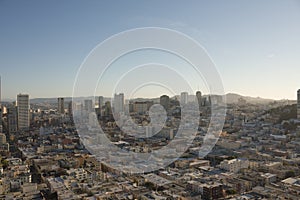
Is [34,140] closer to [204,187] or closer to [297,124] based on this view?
[204,187]

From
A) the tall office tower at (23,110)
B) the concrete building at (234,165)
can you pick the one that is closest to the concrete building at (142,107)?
the concrete building at (234,165)

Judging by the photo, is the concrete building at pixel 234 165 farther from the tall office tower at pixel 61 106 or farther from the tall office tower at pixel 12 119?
the tall office tower at pixel 61 106

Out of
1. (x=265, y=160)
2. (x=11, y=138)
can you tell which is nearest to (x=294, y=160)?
(x=265, y=160)

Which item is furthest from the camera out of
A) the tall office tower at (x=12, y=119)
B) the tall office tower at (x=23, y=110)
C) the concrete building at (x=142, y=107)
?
the tall office tower at (x=23, y=110)

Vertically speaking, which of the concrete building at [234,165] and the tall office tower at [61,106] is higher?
the tall office tower at [61,106]

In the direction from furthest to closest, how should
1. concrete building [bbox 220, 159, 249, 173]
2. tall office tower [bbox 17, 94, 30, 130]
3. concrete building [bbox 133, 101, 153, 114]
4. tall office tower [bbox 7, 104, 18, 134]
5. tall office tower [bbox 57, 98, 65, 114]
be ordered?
1. tall office tower [bbox 57, 98, 65, 114]
2. tall office tower [bbox 17, 94, 30, 130]
3. tall office tower [bbox 7, 104, 18, 134]
4. concrete building [bbox 133, 101, 153, 114]
5. concrete building [bbox 220, 159, 249, 173]

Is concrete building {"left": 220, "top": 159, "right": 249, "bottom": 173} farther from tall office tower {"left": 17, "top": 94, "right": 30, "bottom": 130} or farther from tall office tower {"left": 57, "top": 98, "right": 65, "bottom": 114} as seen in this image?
tall office tower {"left": 57, "top": 98, "right": 65, "bottom": 114}

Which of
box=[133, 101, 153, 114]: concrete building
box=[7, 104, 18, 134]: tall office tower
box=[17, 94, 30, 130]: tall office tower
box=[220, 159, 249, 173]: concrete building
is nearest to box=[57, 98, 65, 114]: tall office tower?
box=[17, 94, 30, 130]: tall office tower
